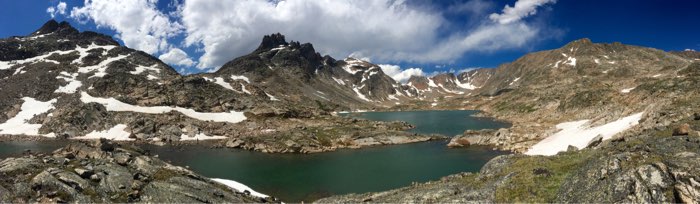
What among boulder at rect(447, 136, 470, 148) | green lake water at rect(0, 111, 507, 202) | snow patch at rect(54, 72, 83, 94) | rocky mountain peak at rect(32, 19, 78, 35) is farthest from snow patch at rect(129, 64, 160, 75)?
boulder at rect(447, 136, 470, 148)

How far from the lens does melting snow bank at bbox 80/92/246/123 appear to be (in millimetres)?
116312

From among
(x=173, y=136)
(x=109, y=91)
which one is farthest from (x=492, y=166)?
(x=109, y=91)

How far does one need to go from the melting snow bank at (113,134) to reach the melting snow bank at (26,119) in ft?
29.9

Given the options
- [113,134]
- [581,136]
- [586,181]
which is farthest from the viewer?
[113,134]

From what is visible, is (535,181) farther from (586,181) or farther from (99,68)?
(99,68)

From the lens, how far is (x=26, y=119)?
10738cm

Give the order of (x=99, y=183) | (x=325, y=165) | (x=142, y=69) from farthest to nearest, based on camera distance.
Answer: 1. (x=142, y=69)
2. (x=325, y=165)
3. (x=99, y=183)

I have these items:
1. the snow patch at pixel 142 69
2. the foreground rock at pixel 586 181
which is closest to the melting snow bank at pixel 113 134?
the snow patch at pixel 142 69

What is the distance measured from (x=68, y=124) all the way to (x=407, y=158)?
84.0 m

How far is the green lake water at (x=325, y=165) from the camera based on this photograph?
51.5m

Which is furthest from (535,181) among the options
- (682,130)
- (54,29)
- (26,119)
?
(54,29)

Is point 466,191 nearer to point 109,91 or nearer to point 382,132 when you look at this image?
point 382,132

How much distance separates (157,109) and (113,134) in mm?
22312

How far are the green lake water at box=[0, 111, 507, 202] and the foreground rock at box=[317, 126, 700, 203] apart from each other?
1450cm
